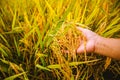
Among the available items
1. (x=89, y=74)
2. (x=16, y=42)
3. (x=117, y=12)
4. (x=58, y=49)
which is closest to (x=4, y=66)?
(x=16, y=42)

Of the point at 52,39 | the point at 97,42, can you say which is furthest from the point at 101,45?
the point at 52,39

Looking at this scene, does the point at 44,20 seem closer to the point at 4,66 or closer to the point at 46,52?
the point at 46,52

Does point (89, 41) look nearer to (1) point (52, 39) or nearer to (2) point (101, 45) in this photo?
(2) point (101, 45)
